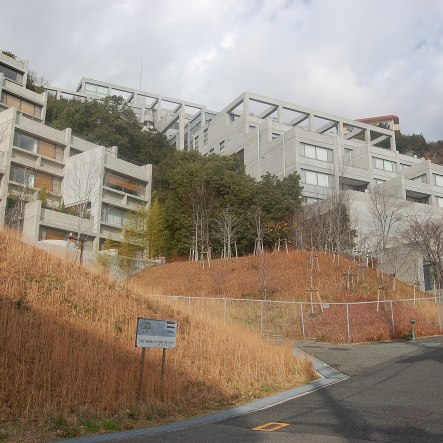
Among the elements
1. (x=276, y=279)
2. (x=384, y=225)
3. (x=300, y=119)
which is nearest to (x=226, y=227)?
(x=276, y=279)

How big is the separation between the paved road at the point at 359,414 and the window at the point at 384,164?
4934 cm

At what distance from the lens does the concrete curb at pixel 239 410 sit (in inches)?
281

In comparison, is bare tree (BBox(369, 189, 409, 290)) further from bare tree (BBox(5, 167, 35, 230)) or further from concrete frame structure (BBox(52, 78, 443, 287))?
bare tree (BBox(5, 167, 35, 230))

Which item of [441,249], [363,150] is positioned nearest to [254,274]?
[441,249]

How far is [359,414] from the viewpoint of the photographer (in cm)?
832

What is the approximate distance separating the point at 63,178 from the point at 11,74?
52.2 ft

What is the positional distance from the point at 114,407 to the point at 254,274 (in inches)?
885

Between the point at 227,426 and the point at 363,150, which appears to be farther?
the point at 363,150

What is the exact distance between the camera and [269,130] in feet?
187

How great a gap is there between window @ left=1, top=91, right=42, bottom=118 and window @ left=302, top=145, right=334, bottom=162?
29925mm

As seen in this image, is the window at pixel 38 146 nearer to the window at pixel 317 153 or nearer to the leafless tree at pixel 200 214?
the leafless tree at pixel 200 214

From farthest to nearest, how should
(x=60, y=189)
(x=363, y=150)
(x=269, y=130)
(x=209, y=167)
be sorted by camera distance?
(x=363, y=150)
(x=269, y=130)
(x=60, y=189)
(x=209, y=167)

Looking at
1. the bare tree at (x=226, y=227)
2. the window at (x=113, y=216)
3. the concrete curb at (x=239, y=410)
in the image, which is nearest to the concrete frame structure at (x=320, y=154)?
the bare tree at (x=226, y=227)

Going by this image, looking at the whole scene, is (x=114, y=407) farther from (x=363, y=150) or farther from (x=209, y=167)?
(x=363, y=150)
